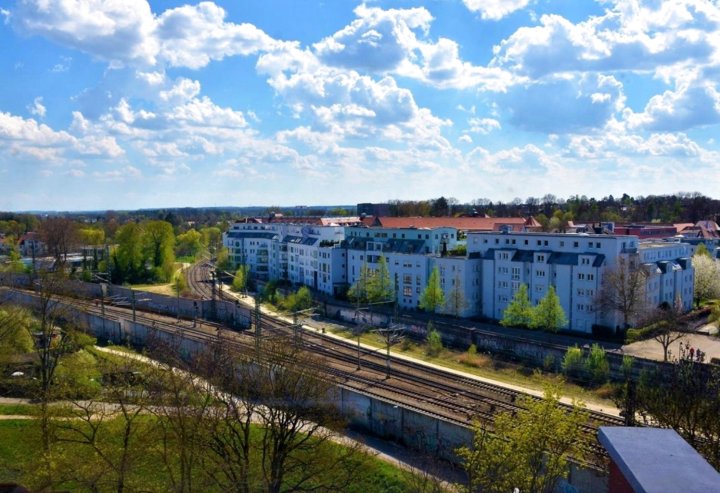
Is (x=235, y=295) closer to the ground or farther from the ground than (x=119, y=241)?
closer to the ground

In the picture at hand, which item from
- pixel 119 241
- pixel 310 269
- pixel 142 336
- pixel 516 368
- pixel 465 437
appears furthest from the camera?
pixel 119 241

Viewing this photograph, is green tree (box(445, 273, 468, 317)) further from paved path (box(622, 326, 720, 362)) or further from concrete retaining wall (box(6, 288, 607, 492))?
concrete retaining wall (box(6, 288, 607, 492))

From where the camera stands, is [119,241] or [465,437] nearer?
[465,437]

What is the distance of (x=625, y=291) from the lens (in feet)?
165

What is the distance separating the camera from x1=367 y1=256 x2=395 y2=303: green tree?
65812 millimetres

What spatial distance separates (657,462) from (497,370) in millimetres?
36920

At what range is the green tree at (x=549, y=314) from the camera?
50.5 metres

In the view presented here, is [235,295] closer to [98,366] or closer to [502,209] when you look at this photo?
[98,366]

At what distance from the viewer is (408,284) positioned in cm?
6750

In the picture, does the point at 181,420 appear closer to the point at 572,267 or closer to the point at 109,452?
the point at 109,452

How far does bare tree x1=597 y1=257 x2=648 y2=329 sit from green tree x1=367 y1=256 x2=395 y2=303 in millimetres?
23285

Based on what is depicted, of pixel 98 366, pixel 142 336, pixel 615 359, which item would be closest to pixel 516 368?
pixel 615 359

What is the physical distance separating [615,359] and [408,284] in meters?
28.9

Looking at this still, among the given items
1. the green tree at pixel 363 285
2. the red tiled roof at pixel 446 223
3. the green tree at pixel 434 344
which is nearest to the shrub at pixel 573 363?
the green tree at pixel 434 344
